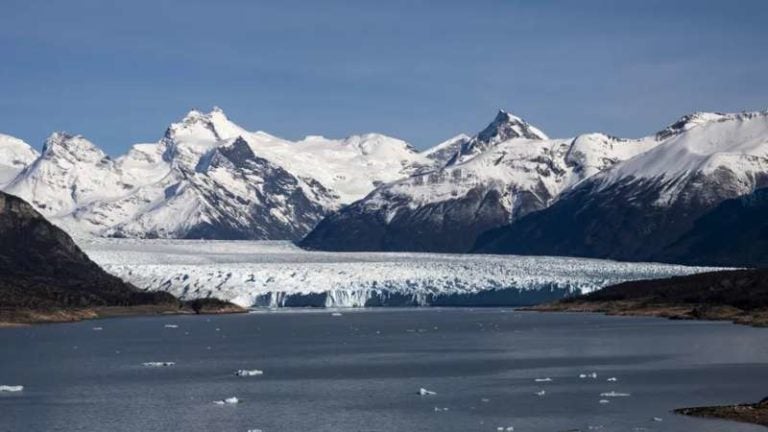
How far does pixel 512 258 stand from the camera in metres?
180

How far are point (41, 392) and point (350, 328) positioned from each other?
6079 centimetres

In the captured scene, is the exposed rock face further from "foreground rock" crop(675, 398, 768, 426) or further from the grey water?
"foreground rock" crop(675, 398, 768, 426)

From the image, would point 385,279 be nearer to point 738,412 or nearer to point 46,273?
point 46,273

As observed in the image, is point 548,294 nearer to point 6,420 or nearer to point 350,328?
point 350,328

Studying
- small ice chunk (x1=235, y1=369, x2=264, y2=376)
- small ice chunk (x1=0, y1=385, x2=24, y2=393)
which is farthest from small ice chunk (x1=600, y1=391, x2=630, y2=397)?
small ice chunk (x1=0, y1=385, x2=24, y2=393)

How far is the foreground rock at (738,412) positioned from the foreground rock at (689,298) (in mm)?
68036

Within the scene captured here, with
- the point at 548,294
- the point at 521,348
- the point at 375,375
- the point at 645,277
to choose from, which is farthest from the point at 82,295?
the point at 375,375

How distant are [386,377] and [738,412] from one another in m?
24.5

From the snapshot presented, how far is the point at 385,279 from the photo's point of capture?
16788 centimetres

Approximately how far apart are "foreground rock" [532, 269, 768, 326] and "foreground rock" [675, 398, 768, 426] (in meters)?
68.0

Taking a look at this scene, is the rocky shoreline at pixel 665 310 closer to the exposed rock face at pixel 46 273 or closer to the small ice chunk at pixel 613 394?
the exposed rock face at pixel 46 273

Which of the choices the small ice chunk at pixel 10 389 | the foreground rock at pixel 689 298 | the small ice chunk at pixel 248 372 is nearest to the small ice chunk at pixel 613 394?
the small ice chunk at pixel 248 372

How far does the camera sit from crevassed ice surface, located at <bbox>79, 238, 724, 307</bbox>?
544 feet

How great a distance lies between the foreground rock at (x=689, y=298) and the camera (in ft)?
433
